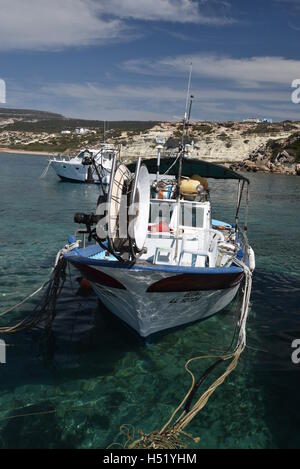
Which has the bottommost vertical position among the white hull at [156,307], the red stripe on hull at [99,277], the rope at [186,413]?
the rope at [186,413]

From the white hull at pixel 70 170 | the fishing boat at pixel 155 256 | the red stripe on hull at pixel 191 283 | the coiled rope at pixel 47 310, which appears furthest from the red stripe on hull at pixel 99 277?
the white hull at pixel 70 170

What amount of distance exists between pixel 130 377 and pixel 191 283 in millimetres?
3004

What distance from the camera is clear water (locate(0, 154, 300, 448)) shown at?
8477 mm

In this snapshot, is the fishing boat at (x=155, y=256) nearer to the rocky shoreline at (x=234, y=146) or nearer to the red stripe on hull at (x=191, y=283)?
the red stripe on hull at (x=191, y=283)

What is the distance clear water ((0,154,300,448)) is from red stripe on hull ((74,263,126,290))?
2.10 meters

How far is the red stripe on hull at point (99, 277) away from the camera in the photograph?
10555 mm

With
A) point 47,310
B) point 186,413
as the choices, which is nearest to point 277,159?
point 47,310

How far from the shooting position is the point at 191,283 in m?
10.8

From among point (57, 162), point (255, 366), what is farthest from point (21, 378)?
point (57, 162)

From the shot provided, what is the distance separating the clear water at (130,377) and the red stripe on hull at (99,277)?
2.10 meters

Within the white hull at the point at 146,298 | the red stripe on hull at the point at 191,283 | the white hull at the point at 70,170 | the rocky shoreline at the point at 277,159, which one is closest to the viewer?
the white hull at the point at 146,298

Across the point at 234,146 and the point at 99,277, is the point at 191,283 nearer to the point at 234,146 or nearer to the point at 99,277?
the point at 99,277

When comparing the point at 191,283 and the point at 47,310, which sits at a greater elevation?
the point at 191,283
